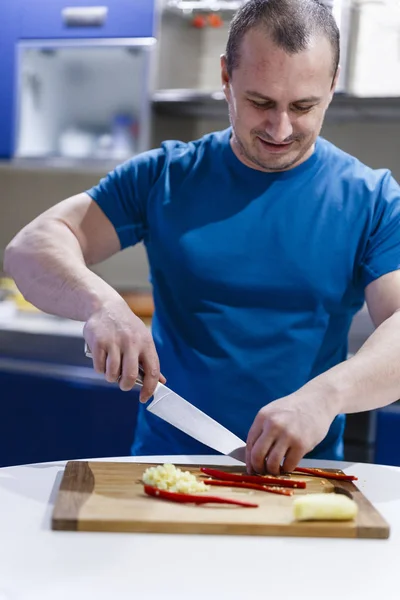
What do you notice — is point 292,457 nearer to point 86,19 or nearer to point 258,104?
point 258,104

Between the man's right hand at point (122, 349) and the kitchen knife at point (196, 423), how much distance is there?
0.19 ft

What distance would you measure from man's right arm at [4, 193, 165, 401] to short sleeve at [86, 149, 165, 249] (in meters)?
0.02

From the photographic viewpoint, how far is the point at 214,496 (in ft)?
3.51

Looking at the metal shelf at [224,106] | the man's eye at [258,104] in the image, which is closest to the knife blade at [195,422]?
the man's eye at [258,104]

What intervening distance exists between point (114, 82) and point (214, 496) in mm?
2346

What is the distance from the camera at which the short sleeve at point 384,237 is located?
1392 millimetres

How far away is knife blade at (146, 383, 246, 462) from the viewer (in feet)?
4.16

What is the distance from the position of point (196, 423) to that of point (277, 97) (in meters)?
0.52

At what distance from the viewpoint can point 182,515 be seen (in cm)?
100

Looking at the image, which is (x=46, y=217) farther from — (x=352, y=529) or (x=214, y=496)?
(x=352, y=529)

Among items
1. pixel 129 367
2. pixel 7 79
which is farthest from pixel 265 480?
pixel 7 79

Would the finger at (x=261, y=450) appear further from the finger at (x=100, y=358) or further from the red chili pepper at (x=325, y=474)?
the finger at (x=100, y=358)

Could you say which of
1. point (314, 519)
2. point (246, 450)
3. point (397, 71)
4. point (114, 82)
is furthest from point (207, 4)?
point (314, 519)

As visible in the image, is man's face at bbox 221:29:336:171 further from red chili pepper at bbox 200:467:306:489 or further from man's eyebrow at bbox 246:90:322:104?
red chili pepper at bbox 200:467:306:489
